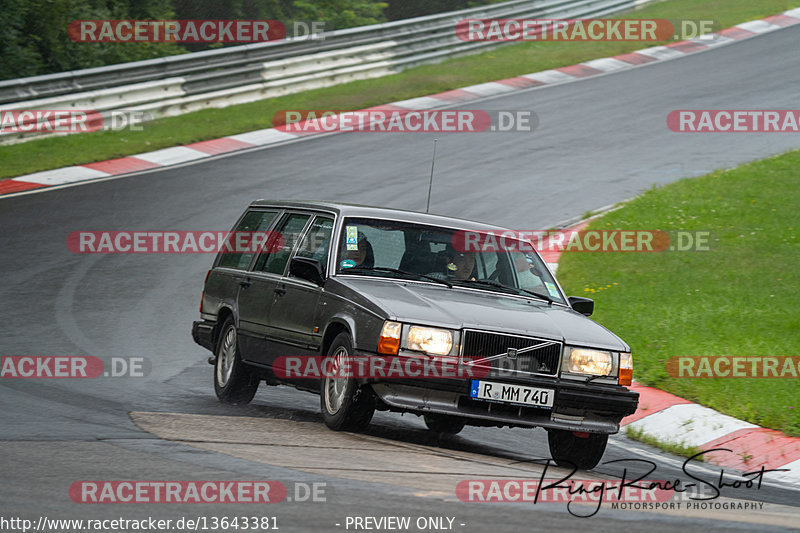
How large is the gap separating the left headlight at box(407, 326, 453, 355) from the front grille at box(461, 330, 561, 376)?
0.11 meters

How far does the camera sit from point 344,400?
7355mm

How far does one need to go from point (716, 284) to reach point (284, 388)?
5.35m

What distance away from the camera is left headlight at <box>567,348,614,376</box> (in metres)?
7.33

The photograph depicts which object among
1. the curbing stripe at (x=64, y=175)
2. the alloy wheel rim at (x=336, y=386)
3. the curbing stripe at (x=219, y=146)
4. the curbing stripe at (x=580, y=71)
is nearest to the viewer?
the alloy wheel rim at (x=336, y=386)

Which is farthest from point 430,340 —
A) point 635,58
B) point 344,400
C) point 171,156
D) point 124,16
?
point 635,58

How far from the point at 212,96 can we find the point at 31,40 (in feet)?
14.7

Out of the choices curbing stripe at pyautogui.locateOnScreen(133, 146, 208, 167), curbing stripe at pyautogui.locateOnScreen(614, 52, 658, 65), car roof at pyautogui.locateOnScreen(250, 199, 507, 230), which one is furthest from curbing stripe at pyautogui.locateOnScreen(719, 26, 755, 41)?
car roof at pyautogui.locateOnScreen(250, 199, 507, 230)

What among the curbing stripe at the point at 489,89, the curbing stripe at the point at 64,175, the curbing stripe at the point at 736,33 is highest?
the curbing stripe at the point at 736,33

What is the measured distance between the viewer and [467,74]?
89.3ft

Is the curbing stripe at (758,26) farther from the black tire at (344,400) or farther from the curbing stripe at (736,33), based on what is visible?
the black tire at (344,400)

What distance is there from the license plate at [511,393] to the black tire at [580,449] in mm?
438

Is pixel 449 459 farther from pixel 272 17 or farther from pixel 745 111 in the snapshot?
pixel 272 17

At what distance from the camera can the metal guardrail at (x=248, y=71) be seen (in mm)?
21234

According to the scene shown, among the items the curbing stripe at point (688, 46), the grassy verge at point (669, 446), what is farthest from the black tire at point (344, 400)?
the curbing stripe at point (688, 46)
